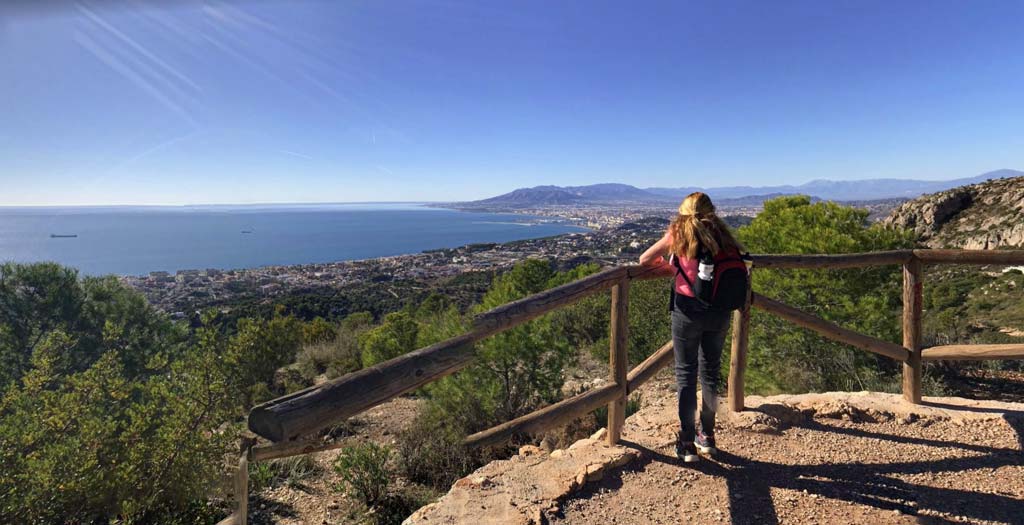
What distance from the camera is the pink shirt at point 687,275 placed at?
2.60 m

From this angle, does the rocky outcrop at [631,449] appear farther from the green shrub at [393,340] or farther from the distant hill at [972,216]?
the distant hill at [972,216]

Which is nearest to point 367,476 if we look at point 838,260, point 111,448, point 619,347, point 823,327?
point 111,448

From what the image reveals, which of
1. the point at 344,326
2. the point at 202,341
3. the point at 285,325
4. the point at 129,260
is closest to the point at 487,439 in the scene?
the point at 202,341

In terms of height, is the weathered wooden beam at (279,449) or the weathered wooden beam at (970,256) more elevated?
the weathered wooden beam at (970,256)

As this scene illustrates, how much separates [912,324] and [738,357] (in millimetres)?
1438

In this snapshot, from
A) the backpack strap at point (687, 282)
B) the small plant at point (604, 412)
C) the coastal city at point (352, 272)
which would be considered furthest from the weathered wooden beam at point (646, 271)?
the coastal city at point (352, 272)

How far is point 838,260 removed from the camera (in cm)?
356

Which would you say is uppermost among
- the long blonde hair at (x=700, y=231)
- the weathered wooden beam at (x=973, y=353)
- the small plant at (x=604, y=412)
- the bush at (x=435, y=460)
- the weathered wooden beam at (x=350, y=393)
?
the long blonde hair at (x=700, y=231)

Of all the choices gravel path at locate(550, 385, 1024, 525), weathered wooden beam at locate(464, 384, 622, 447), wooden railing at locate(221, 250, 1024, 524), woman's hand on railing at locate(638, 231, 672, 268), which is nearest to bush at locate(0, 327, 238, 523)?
weathered wooden beam at locate(464, 384, 622, 447)

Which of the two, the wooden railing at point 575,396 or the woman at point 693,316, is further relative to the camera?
the woman at point 693,316

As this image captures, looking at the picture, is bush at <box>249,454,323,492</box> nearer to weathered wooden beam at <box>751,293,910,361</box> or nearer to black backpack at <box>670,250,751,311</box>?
black backpack at <box>670,250,751,311</box>

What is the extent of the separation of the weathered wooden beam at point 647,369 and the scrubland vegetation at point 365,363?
1839mm

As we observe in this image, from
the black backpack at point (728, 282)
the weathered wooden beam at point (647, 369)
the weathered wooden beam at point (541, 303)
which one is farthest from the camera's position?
the weathered wooden beam at point (647, 369)

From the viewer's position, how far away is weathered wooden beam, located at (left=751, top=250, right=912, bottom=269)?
3.41 metres
